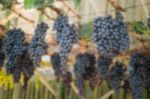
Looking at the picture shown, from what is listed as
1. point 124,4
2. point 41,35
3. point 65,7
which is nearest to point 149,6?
point 124,4

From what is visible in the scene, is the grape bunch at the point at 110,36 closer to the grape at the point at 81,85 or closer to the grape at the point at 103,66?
the grape at the point at 103,66

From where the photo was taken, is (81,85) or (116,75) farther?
(81,85)

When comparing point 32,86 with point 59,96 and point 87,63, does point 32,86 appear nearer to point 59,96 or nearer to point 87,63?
point 59,96

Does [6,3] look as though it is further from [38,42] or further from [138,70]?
[138,70]

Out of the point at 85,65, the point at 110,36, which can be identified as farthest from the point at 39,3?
the point at 85,65

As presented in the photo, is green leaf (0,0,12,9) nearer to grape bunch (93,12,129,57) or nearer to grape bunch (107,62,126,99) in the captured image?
grape bunch (93,12,129,57)
